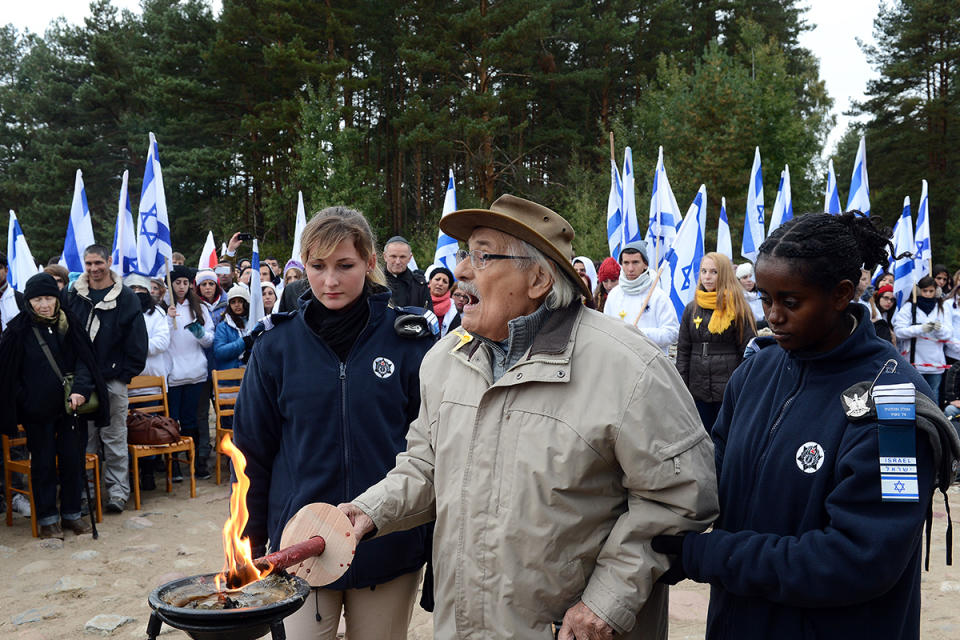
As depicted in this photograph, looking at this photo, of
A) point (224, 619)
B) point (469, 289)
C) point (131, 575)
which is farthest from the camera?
point (131, 575)

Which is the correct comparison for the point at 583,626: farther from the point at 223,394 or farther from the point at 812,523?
the point at 223,394

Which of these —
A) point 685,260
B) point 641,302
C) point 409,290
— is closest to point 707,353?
point 641,302

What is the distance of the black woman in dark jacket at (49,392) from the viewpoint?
646 cm

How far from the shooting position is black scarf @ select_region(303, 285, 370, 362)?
2.85 metres

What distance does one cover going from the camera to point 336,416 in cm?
277

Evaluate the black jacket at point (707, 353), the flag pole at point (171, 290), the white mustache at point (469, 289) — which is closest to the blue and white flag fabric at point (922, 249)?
the black jacket at point (707, 353)

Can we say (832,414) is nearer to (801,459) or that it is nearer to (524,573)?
(801,459)

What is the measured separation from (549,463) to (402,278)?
6.76 meters

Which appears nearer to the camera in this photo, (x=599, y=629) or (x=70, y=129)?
(x=599, y=629)

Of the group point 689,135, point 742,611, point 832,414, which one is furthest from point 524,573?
point 689,135

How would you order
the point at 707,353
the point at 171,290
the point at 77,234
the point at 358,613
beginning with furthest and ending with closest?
the point at 77,234 → the point at 171,290 → the point at 707,353 → the point at 358,613

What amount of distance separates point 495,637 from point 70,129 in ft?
122

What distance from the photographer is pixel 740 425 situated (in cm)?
A: 213

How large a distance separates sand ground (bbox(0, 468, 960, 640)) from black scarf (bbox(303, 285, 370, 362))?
2.47m
